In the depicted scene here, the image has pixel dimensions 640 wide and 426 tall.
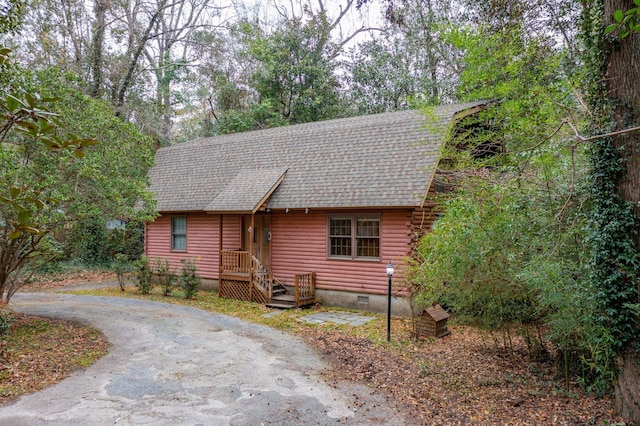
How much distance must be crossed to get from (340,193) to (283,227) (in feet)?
8.37

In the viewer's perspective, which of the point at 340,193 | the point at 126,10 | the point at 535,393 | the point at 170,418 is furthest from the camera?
the point at 126,10

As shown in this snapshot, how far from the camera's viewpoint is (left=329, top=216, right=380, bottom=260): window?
1253cm

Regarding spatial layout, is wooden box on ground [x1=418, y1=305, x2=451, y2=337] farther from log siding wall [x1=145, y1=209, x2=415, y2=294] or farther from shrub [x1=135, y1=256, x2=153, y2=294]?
shrub [x1=135, y1=256, x2=153, y2=294]

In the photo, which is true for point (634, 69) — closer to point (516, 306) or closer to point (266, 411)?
point (516, 306)

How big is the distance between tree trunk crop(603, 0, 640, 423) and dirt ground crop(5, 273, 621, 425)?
1.43 feet

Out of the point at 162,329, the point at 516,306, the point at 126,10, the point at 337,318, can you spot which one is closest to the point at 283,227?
the point at 337,318

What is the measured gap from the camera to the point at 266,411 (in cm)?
569

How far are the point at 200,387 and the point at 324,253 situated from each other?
7.12 m

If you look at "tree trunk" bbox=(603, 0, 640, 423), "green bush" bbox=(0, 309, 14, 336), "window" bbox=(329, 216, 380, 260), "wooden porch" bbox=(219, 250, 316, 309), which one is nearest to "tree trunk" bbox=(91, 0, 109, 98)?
"wooden porch" bbox=(219, 250, 316, 309)

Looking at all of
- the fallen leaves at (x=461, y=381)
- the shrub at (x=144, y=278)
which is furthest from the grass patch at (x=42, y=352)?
the fallen leaves at (x=461, y=381)

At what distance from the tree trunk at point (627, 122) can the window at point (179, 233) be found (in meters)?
14.5

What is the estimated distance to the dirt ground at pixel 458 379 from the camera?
5637 millimetres

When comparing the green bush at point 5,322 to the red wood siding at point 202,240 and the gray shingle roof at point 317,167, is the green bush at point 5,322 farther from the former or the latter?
the red wood siding at point 202,240

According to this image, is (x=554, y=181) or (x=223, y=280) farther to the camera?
(x=223, y=280)
